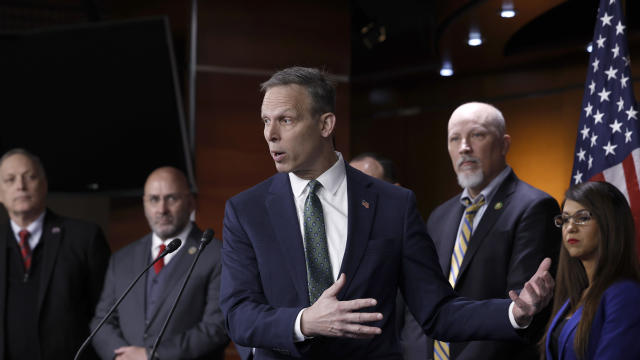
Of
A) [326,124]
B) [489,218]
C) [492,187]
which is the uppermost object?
[326,124]

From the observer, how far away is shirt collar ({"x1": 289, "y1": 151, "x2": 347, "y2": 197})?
2.14 m

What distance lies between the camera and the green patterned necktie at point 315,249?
6.66 ft

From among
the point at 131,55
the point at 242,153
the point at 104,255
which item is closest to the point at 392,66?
the point at 242,153

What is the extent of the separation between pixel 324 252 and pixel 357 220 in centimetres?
12

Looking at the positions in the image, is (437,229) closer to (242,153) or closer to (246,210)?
(246,210)

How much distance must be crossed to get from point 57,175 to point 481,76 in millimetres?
3921

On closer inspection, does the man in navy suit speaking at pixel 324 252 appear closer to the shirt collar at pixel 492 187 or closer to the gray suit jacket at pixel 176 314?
the shirt collar at pixel 492 187

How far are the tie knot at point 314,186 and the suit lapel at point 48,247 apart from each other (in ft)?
8.24

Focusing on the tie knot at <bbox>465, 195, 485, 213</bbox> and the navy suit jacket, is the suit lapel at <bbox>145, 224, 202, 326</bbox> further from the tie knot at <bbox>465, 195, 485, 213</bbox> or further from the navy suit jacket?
the navy suit jacket

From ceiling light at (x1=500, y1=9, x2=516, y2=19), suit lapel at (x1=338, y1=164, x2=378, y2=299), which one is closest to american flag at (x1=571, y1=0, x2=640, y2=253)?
ceiling light at (x1=500, y1=9, x2=516, y2=19)

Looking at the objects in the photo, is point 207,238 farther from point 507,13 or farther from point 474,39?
point 474,39

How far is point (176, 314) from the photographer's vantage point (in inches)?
149

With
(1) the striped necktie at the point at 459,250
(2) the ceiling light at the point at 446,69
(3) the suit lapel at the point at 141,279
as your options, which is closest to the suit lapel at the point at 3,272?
(3) the suit lapel at the point at 141,279

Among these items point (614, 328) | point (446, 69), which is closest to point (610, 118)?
point (614, 328)
